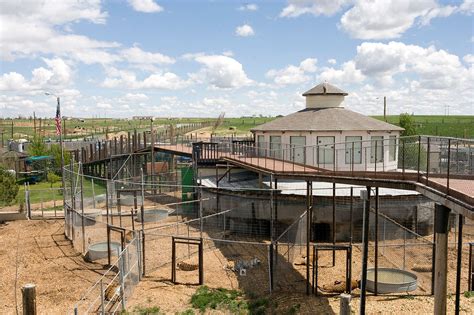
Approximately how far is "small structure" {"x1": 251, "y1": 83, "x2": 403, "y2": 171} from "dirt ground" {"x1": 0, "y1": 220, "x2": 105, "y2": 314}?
12978mm

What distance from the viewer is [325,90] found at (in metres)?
35.1

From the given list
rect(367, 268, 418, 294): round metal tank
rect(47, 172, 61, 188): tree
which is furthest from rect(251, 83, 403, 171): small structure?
rect(47, 172, 61, 188): tree

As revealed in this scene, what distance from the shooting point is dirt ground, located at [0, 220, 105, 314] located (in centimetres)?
1602

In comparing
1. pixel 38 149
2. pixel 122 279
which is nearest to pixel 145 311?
pixel 122 279

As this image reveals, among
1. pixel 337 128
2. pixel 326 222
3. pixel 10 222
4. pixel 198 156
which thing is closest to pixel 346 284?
pixel 326 222

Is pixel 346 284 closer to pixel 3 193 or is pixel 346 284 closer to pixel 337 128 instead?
pixel 337 128

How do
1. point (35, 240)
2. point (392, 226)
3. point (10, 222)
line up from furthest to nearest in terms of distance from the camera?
1. point (10, 222)
2. point (35, 240)
3. point (392, 226)

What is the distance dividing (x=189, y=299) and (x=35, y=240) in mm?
12430

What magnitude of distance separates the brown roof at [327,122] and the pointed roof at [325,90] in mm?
1261

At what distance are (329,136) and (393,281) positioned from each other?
14162 millimetres

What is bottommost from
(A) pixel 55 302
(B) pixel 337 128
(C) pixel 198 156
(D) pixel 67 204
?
(A) pixel 55 302

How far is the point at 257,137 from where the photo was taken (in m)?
34.1

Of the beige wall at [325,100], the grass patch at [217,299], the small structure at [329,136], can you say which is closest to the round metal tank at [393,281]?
the grass patch at [217,299]

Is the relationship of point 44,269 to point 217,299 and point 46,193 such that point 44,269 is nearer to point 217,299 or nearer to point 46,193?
point 217,299
